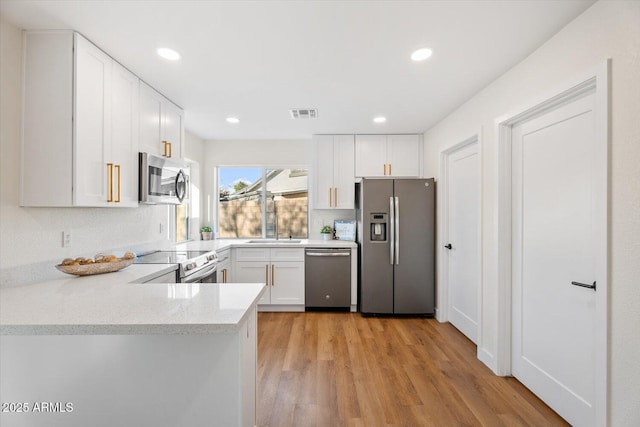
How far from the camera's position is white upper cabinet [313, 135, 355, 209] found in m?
4.29

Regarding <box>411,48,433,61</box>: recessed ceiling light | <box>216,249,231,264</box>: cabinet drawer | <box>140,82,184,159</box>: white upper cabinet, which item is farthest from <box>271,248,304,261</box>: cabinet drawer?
<box>411,48,433,61</box>: recessed ceiling light

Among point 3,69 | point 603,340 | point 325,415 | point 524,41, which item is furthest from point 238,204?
point 603,340

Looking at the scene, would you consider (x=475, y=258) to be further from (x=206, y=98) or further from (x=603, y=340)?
(x=206, y=98)

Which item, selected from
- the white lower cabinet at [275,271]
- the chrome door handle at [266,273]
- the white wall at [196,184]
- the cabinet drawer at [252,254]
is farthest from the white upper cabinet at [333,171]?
the white wall at [196,184]

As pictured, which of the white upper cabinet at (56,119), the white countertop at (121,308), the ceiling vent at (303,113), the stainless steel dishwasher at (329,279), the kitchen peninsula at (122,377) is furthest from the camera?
the stainless steel dishwasher at (329,279)

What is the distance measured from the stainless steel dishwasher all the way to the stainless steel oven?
1325 mm

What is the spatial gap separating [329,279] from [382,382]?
5.65 ft

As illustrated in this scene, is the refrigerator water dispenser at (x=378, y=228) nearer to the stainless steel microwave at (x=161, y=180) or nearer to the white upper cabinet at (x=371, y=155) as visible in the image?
the white upper cabinet at (x=371, y=155)

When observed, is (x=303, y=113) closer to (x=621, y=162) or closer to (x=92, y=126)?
(x=92, y=126)

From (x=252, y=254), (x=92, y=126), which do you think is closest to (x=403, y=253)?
(x=252, y=254)

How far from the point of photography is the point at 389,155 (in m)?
4.26

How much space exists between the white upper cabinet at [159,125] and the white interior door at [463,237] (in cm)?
299

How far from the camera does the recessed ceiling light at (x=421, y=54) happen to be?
6.68 feet

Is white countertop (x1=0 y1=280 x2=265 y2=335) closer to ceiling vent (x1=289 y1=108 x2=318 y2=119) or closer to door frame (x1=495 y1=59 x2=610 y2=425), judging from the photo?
door frame (x1=495 y1=59 x2=610 y2=425)
